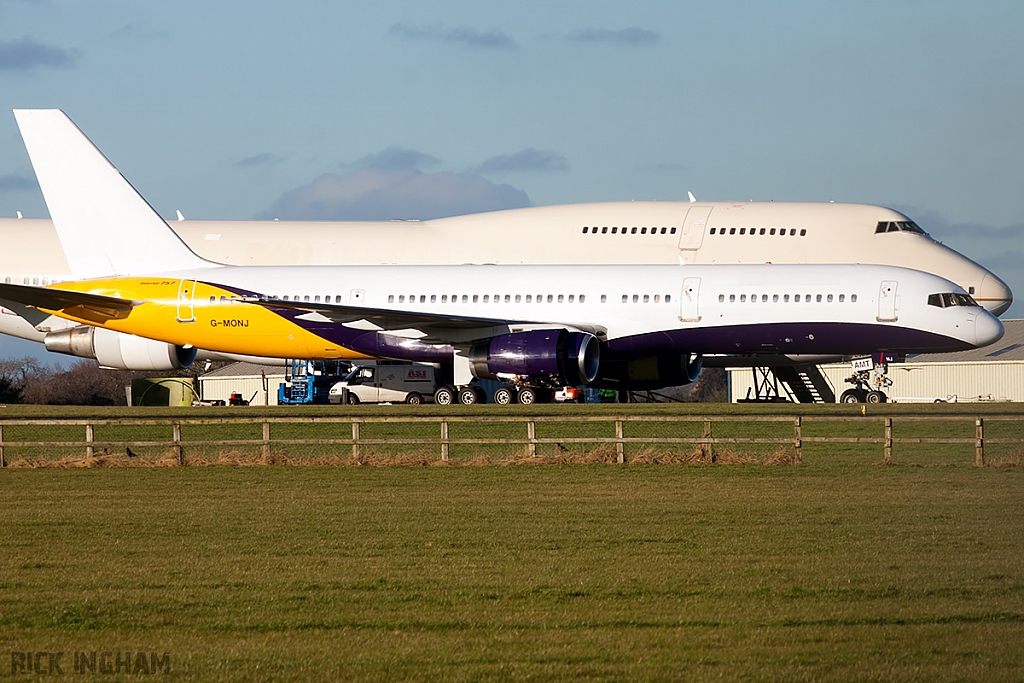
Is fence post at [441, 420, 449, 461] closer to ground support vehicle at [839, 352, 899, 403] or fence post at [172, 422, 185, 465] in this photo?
fence post at [172, 422, 185, 465]

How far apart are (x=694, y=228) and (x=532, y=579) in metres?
35.2

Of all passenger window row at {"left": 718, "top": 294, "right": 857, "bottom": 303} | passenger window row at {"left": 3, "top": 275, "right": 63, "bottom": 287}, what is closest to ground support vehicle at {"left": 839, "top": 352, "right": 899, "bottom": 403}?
passenger window row at {"left": 718, "top": 294, "right": 857, "bottom": 303}

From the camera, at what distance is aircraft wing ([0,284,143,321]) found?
128ft

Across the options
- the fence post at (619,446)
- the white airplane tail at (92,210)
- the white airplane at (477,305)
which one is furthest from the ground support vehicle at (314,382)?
the fence post at (619,446)

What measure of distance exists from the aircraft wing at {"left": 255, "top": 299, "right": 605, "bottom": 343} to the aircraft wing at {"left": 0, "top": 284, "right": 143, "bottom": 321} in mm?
5502

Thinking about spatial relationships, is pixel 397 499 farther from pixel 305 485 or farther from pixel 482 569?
pixel 482 569

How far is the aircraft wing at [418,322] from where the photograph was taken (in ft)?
121

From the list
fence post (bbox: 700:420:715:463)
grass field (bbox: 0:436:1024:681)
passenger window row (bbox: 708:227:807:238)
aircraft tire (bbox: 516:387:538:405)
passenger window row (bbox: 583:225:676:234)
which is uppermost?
passenger window row (bbox: 583:225:676:234)

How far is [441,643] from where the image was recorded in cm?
908

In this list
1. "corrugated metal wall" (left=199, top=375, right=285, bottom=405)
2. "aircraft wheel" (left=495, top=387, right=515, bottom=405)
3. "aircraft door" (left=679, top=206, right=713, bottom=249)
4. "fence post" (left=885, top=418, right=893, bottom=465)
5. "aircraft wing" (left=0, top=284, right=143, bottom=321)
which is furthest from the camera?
"corrugated metal wall" (left=199, top=375, right=285, bottom=405)

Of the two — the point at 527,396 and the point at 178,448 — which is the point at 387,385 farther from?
the point at 178,448

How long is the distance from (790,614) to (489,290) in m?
29.5

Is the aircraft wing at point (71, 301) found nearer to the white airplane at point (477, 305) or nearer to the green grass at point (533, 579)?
the white airplane at point (477, 305)

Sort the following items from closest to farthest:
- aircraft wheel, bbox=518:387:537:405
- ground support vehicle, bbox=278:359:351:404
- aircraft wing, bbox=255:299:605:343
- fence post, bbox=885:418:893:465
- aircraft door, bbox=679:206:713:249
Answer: fence post, bbox=885:418:893:465 → aircraft wing, bbox=255:299:605:343 → aircraft wheel, bbox=518:387:537:405 → aircraft door, bbox=679:206:713:249 → ground support vehicle, bbox=278:359:351:404
